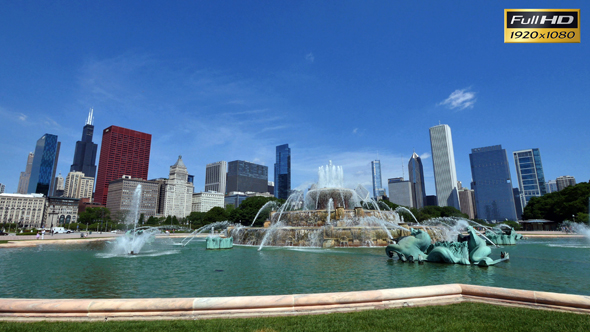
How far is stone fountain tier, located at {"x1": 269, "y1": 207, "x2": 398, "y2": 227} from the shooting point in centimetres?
3122

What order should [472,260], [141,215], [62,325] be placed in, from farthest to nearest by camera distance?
[141,215] → [472,260] → [62,325]

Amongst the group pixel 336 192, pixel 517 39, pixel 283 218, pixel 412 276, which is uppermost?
pixel 517 39

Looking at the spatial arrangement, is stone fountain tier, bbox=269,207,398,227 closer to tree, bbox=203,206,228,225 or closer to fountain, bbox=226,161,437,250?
fountain, bbox=226,161,437,250

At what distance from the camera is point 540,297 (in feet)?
22.3

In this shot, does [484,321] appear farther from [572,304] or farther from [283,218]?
[283,218]

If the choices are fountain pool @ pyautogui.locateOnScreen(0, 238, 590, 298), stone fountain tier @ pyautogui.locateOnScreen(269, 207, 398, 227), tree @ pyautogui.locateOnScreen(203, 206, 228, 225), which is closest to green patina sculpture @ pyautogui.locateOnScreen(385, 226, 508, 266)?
fountain pool @ pyautogui.locateOnScreen(0, 238, 590, 298)

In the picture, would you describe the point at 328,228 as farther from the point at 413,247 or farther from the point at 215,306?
the point at 215,306

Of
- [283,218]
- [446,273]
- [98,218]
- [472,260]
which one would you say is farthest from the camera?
[98,218]

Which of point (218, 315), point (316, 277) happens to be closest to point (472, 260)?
point (316, 277)

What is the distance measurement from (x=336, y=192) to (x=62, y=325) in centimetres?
3719

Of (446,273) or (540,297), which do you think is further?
(446,273)

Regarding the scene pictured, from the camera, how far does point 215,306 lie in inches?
256

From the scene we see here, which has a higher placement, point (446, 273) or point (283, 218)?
point (283, 218)

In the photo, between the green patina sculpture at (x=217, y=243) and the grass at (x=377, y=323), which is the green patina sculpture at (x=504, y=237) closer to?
the green patina sculpture at (x=217, y=243)
